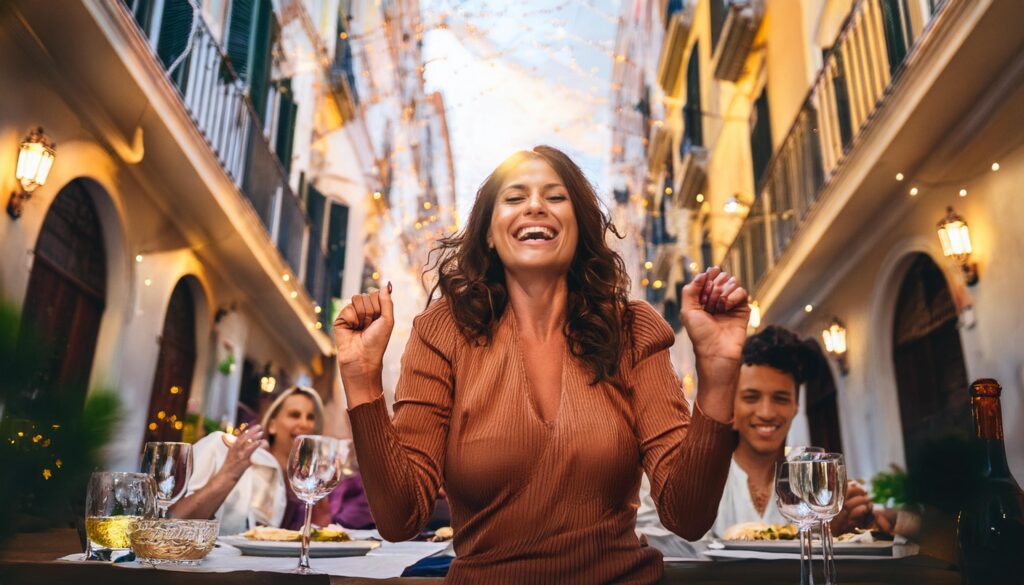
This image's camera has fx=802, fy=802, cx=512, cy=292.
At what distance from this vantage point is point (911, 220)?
3.91 meters

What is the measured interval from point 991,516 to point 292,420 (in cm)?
272

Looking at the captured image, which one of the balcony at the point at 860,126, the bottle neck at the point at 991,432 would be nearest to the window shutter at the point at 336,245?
the balcony at the point at 860,126

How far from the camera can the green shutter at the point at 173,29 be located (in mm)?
4328

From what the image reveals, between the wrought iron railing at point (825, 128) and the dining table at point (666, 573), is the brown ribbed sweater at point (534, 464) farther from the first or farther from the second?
the wrought iron railing at point (825, 128)

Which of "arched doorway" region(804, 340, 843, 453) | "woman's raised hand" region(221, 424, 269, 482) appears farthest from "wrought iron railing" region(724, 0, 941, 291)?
"woman's raised hand" region(221, 424, 269, 482)

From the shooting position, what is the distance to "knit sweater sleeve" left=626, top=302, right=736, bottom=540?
3.48 ft

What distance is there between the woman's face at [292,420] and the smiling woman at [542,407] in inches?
84.0

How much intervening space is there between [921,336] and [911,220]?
586 mm

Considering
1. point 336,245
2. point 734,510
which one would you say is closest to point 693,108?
point 336,245

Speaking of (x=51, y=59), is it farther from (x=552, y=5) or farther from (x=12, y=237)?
(x=552, y=5)

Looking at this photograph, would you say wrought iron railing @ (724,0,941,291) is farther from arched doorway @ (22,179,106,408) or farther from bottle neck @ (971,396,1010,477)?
arched doorway @ (22,179,106,408)

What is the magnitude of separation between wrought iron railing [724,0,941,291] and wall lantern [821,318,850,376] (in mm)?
955

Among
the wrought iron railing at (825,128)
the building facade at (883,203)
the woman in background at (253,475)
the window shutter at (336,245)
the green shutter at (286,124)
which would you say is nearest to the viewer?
the woman in background at (253,475)

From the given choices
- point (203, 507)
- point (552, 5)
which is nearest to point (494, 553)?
point (203, 507)
